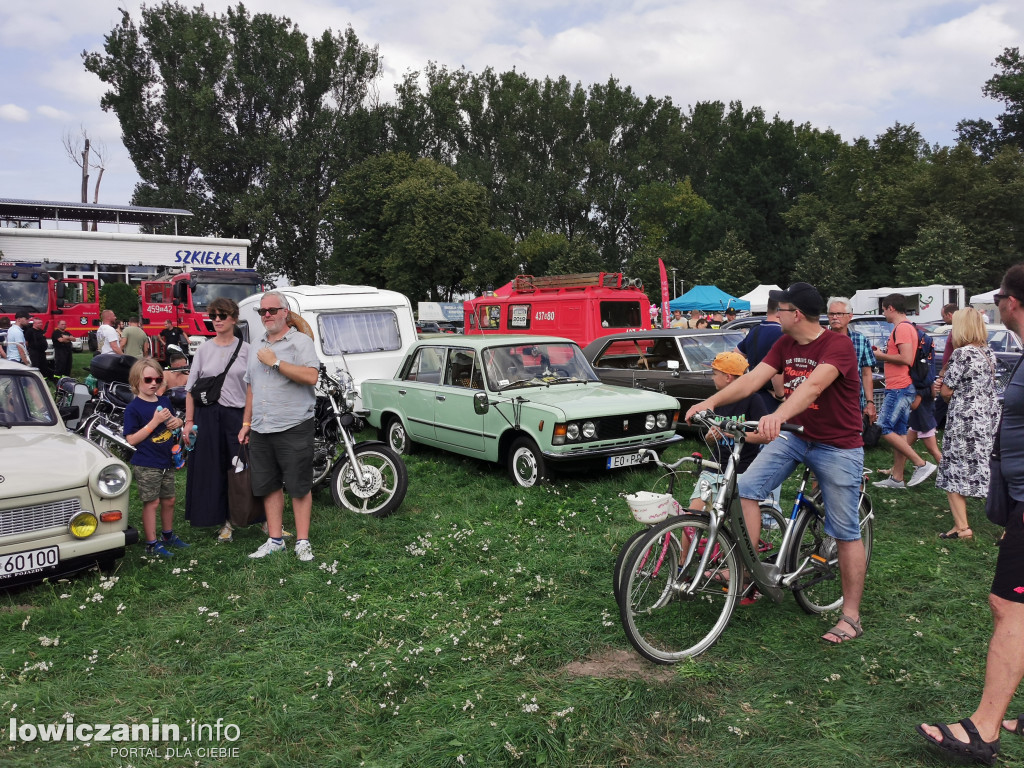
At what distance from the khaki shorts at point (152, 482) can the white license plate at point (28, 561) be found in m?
0.90

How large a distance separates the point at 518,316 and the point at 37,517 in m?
14.4

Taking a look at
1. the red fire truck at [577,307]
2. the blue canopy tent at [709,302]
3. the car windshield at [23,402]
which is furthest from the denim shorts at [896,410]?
the blue canopy tent at [709,302]

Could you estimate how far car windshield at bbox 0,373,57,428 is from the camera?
564cm

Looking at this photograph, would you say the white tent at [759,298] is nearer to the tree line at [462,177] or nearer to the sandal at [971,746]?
the tree line at [462,177]

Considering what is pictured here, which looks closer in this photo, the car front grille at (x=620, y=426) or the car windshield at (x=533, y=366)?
the car front grille at (x=620, y=426)

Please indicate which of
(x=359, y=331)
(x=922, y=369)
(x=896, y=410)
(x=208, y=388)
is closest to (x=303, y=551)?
(x=208, y=388)

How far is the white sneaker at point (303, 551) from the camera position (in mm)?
5398

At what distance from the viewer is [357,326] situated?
11.9m

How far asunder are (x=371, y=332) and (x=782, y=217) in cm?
4223

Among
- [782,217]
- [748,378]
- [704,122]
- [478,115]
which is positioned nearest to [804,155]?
[782,217]

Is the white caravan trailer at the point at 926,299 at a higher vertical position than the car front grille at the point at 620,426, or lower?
higher

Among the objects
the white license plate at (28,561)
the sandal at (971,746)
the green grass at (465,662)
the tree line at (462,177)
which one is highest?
the tree line at (462,177)

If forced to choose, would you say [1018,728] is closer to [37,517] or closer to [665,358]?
[37,517]

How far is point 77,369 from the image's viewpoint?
69.6ft
